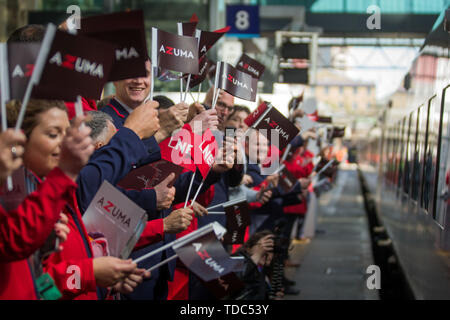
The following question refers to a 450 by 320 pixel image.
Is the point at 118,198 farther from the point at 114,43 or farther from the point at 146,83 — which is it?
the point at 146,83

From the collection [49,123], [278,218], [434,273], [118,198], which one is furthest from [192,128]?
[278,218]

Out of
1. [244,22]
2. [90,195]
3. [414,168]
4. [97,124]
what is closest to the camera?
[90,195]

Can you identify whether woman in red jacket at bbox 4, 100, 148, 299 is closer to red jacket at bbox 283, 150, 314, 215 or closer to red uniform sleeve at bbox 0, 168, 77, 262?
red uniform sleeve at bbox 0, 168, 77, 262

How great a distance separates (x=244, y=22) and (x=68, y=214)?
37.8ft

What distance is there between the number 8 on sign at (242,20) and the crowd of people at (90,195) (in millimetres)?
8844

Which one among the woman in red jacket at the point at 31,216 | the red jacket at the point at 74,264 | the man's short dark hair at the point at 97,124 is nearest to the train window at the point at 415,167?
the man's short dark hair at the point at 97,124

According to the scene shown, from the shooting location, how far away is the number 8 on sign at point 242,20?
13775mm

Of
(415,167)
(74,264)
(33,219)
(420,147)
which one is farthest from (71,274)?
(415,167)

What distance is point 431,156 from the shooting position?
6039mm

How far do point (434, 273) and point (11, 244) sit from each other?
416 cm

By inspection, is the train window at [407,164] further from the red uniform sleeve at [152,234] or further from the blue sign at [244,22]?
the red uniform sleeve at [152,234]

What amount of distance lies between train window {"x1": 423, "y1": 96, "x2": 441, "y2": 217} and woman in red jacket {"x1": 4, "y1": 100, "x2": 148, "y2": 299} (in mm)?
3468

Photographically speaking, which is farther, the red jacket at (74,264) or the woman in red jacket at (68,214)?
the red jacket at (74,264)

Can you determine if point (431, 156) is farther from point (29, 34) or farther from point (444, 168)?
point (29, 34)
